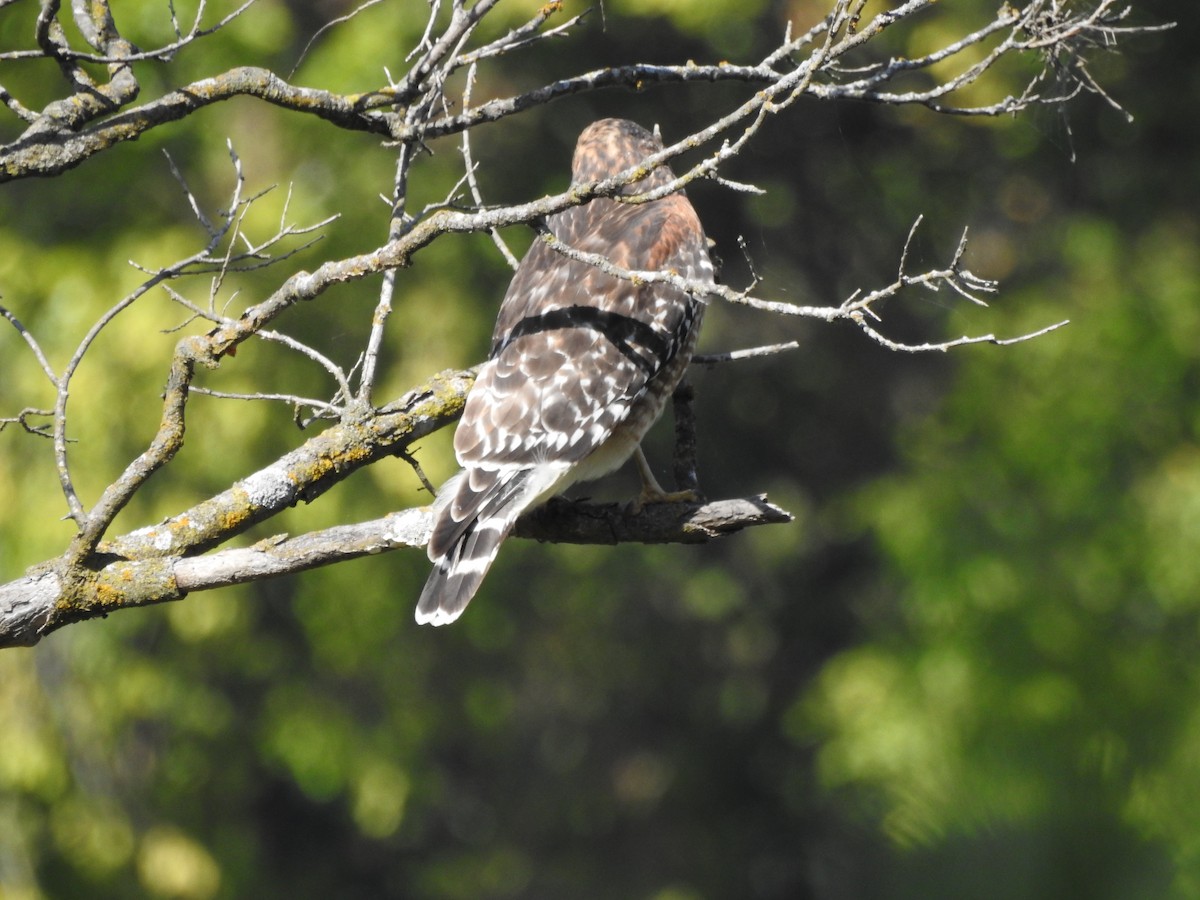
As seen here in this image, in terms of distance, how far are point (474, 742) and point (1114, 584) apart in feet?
19.2

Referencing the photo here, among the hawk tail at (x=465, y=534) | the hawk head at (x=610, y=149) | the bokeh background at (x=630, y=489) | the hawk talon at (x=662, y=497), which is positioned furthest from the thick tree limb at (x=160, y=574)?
the bokeh background at (x=630, y=489)

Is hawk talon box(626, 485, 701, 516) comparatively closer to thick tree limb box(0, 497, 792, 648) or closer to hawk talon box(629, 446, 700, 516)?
hawk talon box(629, 446, 700, 516)

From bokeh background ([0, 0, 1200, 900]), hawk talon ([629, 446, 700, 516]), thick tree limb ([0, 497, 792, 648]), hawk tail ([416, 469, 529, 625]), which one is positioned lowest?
bokeh background ([0, 0, 1200, 900])

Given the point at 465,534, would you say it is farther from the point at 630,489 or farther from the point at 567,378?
the point at 630,489

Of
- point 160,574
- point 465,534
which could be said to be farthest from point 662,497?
point 160,574

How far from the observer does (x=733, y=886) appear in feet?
41.0

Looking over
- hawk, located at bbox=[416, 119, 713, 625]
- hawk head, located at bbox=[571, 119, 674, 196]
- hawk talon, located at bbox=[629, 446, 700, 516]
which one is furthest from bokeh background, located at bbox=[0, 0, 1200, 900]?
hawk talon, located at bbox=[629, 446, 700, 516]

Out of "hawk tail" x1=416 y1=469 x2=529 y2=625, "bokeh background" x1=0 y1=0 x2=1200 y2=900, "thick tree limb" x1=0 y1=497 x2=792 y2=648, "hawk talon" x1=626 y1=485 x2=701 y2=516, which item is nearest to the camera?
"thick tree limb" x1=0 y1=497 x2=792 y2=648

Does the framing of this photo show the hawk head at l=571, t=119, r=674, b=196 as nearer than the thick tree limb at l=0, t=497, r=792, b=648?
No

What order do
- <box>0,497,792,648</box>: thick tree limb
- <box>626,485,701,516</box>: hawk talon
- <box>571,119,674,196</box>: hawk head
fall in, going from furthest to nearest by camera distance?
<box>571,119,674,196</box>: hawk head → <box>626,485,701,516</box>: hawk talon → <box>0,497,792,648</box>: thick tree limb

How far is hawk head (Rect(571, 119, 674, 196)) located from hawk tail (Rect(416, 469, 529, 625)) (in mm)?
1721

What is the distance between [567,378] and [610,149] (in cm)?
147

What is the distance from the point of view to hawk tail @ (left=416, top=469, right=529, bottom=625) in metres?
3.55

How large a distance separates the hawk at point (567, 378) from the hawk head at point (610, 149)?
287mm
